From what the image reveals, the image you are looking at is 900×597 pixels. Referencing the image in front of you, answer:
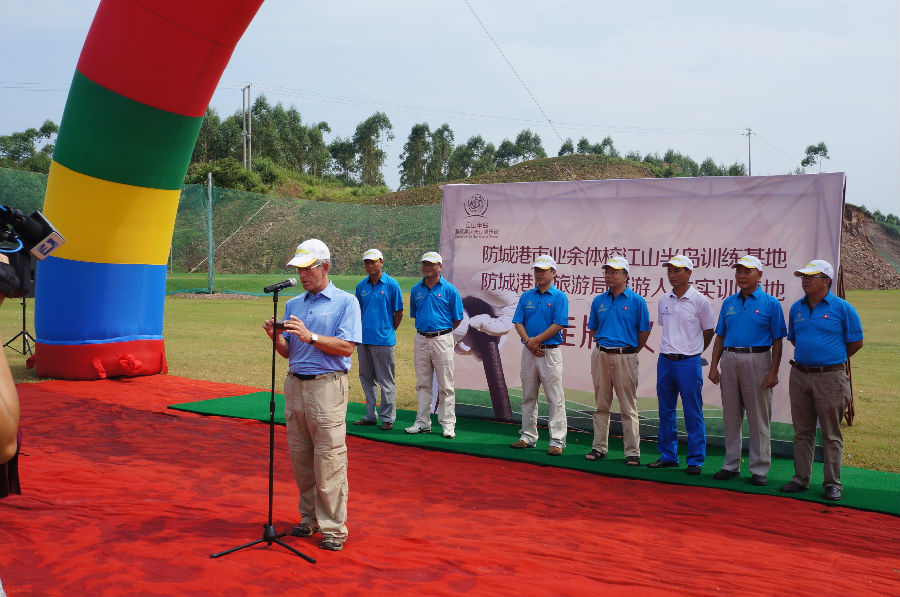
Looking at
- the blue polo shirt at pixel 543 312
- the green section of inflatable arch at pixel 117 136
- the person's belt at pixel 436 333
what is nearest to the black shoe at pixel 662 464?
the blue polo shirt at pixel 543 312

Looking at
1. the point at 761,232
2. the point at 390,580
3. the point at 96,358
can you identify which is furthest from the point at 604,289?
the point at 96,358

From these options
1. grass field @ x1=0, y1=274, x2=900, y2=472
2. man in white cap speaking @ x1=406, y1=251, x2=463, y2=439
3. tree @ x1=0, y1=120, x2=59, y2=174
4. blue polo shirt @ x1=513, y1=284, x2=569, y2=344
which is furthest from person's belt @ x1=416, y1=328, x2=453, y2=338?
tree @ x1=0, y1=120, x2=59, y2=174

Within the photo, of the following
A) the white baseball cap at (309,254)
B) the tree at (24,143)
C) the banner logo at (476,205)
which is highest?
the tree at (24,143)

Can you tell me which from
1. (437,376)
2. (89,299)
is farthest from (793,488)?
(89,299)

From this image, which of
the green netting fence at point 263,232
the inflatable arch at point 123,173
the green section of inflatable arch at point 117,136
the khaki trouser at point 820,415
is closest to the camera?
the khaki trouser at point 820,415

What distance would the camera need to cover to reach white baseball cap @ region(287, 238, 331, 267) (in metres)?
4.19

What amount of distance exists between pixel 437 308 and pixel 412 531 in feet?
10.9

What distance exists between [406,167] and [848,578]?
67.1 meters

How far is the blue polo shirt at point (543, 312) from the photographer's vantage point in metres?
6.93

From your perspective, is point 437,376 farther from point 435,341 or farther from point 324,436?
point 324,436

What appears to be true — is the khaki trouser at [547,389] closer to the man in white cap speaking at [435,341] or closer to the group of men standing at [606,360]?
the group of men standing at [606,360]

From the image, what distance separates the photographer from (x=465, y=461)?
662cm

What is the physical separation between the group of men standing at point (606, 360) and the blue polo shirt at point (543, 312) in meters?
0.01

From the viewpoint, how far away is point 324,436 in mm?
4211
